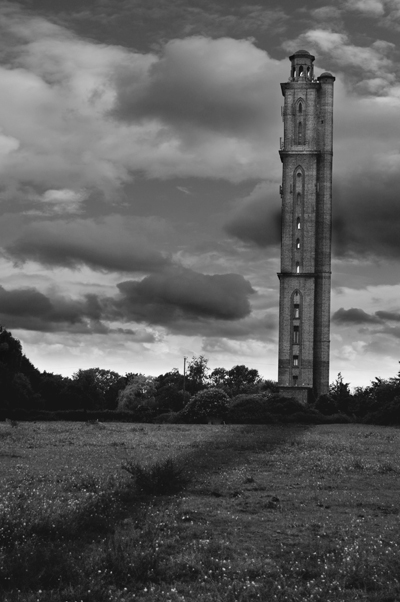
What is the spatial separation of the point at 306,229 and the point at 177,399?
38.0m

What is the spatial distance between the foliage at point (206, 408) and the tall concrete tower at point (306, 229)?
139ft

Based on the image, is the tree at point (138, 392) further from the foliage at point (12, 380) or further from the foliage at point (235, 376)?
the foliage at point (235, 376)

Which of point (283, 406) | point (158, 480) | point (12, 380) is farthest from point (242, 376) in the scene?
point (158, 480)

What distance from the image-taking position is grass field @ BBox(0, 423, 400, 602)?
26.9 ft

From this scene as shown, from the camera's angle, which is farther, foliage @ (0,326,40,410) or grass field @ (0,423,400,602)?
foliage @ (0,326,40,410)

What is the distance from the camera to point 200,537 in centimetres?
1048

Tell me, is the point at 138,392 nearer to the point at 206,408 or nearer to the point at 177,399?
the point at 177,399

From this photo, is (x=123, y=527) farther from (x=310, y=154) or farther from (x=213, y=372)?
(x=213, y=372)

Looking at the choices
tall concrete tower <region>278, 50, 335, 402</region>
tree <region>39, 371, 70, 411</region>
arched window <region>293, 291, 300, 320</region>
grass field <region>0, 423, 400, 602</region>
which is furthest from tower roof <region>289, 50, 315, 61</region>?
grass field <region>0, 423, 400, 602</region>

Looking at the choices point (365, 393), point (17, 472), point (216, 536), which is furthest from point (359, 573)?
point (365, 393)

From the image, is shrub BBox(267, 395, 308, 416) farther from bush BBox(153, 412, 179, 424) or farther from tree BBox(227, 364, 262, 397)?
tree BBox(227, 364, 262, 397)

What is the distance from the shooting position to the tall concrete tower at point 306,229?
370 ft

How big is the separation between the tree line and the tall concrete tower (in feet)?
19.9

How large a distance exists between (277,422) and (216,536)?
52875mm
